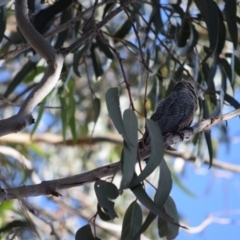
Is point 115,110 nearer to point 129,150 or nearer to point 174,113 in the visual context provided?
point 129,150

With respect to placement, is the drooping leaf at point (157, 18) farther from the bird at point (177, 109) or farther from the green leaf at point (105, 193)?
the green leaf at point (105, 193)

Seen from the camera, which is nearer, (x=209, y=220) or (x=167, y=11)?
(x=167, y=11)

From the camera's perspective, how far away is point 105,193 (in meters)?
1.64

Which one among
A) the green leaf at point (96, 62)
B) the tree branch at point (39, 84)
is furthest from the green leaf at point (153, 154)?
the green leaf at point (96, 62)

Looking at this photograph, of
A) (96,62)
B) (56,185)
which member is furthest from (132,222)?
(96,62)

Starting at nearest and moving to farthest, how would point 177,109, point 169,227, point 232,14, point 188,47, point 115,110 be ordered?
point 115,110, point 169,227, point 232,14, point 177,109, point 188,47

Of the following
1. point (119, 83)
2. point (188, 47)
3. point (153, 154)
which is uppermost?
point (188, 47)

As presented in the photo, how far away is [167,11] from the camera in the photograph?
2.79 metres

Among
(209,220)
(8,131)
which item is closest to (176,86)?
(8,131)

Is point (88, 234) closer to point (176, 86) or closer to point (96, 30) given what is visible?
point (96, 30)

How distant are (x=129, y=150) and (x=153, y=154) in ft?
0.25

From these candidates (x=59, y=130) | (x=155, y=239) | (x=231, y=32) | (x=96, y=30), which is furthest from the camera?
(x=59, y=130)

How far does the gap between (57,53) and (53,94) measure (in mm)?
1469

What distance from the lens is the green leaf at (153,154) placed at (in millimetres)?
1521
